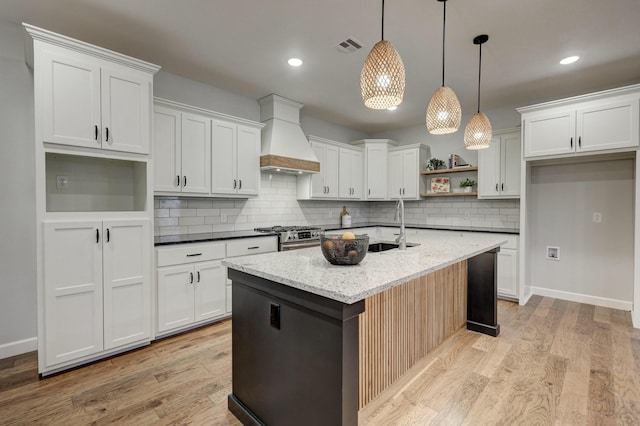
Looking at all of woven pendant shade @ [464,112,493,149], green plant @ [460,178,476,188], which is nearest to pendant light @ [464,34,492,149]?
woven pendant shade @ [464,112,493,149]

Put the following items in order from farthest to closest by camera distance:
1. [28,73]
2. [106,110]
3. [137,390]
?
[28,73] → [106,110] → [137,390]

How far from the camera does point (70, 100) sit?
2.30 m

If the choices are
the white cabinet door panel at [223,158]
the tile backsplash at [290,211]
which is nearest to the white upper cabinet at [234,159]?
the white cabinet door panel at [223,158]

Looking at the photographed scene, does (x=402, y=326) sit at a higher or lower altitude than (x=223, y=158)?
lower

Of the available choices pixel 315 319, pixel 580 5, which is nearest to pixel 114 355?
pixel 315 319

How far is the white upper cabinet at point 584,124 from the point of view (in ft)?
10.5

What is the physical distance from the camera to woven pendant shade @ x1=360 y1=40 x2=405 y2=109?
1681mm

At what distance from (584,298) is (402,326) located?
3492 mm

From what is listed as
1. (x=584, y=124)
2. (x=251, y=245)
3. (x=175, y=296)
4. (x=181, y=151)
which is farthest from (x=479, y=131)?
(x=175, y=296)

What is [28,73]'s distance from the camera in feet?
8.68

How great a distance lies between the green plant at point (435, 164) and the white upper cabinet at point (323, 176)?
5.07ft

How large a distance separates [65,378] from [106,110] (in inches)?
80.0

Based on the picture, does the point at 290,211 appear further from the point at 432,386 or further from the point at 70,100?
the point at 432,386

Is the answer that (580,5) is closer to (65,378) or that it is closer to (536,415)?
(536,415)
